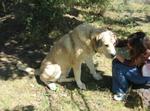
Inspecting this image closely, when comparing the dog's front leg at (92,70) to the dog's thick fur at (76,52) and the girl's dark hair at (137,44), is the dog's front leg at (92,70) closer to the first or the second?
the dog's thick fur at (76,52)

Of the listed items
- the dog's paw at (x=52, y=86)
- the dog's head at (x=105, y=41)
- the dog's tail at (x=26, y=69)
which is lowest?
the dog's paw at (x=52, y=86)

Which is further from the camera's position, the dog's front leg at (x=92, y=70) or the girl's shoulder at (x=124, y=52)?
the dog's front leg at (x=92, y=70)

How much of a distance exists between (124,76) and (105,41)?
2.35 feet

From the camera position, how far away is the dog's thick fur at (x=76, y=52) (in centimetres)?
669

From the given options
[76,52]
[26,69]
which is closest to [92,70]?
[76,52]

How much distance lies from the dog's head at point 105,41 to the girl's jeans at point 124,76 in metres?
0.27

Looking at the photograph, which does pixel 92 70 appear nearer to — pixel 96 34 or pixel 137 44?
pixel 96 34

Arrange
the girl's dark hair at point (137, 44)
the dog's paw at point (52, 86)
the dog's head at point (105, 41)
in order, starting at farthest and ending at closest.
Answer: the dog's paw at point (52, 86) < the dog's head at point (105, 41) < the girl's dark hair at point (137, 44)

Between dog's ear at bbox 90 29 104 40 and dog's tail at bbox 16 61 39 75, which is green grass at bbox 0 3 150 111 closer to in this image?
dog's tail at bbox 16 61 39 75

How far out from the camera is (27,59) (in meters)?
8.51

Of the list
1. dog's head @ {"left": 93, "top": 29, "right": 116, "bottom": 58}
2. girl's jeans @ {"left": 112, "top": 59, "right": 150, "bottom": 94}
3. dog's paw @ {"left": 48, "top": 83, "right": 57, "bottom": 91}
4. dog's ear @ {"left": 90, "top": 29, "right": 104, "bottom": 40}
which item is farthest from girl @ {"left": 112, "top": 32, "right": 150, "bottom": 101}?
dog's paw @ {"left": 48, "top": 83, "right": 57, "bottom": 91}

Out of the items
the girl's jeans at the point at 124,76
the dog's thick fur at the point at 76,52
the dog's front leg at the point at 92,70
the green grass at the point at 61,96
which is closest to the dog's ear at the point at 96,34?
the dog's thick fur at the point at 76,52

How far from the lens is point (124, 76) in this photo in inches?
269

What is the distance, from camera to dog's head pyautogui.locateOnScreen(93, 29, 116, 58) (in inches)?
261
